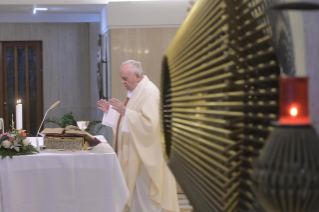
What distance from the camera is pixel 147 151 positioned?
4496 mm

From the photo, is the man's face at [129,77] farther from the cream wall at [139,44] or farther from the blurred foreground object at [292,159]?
the blurred foreground object at [292,159]

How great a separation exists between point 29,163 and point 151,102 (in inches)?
56.9

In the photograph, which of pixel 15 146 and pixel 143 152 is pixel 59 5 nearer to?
pixel 143 152

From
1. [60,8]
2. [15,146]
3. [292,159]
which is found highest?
[60,8]

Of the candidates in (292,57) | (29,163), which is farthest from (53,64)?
(292,57)

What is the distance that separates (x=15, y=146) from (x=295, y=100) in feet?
10.3

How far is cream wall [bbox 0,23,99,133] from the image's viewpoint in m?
10.5

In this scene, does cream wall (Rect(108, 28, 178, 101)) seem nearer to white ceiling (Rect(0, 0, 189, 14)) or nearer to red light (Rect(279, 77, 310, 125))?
white ceiling (Rect(0, 0, 189, 14))

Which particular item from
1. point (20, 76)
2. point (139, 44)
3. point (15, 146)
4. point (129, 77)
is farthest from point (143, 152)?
point (20, 76)

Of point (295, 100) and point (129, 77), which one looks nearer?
point (295, 100)

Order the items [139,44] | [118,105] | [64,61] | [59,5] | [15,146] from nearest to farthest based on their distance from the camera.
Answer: [15,146]
[118,105]
[139,44]
[59,5]
[64,61]

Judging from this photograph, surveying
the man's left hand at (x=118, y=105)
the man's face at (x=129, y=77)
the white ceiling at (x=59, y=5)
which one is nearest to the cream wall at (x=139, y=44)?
the white ceiling at (x=59, y=5)

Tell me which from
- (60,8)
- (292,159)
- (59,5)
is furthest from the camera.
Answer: (60,8)

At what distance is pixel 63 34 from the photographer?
35.0 feet
